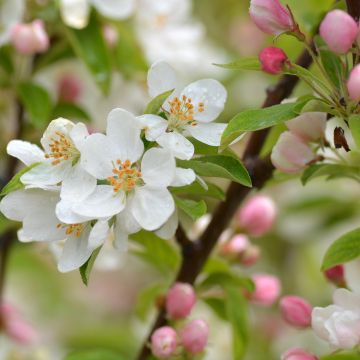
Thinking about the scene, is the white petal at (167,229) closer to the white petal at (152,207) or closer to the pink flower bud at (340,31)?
the white petal at (152,207)

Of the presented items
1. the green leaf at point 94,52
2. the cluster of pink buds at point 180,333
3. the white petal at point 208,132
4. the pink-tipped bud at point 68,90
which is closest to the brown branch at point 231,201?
the cluster of pink buds at point 180,333

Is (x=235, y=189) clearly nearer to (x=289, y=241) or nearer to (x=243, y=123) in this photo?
(x=243, y=123)

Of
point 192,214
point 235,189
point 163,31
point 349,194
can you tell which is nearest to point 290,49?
point 163,31

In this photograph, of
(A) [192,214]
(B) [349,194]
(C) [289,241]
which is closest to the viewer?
(A) [192,214]

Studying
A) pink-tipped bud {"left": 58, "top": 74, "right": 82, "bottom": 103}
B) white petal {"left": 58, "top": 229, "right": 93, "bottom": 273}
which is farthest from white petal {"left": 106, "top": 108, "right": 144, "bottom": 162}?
pink-tipped bud {"left": 58, "top": 74, "right": 82, "bottom": 103}

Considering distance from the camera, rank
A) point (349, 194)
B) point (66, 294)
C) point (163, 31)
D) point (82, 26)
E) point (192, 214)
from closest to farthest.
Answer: point (192, 214), point (82, 26), point (163, 31), point (349, 194), point (66, 294)

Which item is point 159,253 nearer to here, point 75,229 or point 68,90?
point 75,229
